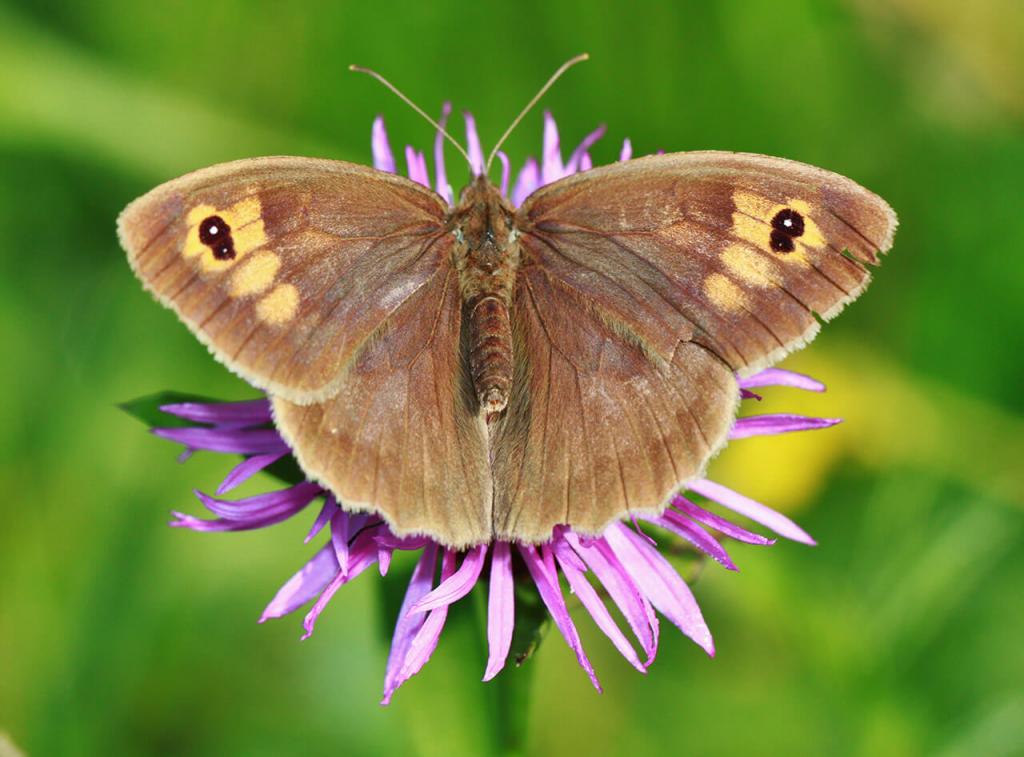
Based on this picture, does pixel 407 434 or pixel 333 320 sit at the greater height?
pixel 333 320

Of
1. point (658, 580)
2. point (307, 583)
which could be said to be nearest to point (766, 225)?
point (658, 580)

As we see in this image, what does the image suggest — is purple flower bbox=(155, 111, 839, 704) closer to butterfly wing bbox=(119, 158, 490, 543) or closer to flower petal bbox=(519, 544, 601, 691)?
flower petal bbox=(519, 544, 601, 691)

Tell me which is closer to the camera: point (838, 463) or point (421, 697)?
point (421, 697)

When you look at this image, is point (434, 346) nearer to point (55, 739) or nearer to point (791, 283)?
point (791, 283)

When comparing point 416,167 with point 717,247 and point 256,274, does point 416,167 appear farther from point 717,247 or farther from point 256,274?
point 717,247

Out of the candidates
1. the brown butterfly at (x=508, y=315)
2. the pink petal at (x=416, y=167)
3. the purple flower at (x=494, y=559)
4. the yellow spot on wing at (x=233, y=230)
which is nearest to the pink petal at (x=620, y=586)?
the purple flower at (x=494, y=559)

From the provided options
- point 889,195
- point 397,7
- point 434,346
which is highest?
point 397,7

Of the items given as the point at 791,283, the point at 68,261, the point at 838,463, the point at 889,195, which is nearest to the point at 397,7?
the point at 68,261
